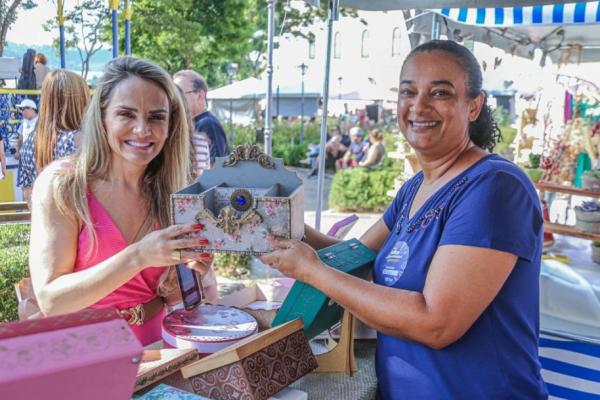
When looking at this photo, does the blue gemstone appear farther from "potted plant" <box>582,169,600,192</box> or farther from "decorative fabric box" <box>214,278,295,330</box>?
"potted plant" <box>582,169,600,192</box>

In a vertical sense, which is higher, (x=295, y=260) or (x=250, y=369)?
(x=295, y=260)

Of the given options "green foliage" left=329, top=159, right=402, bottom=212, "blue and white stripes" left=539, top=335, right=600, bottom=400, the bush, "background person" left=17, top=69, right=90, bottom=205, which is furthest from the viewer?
the bush

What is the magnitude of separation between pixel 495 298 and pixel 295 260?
0.50 m

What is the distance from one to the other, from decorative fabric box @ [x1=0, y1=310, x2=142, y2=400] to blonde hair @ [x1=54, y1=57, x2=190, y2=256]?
0.96 metres

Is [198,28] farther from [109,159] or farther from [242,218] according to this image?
[242,218]

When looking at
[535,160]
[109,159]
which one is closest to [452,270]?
[109,159]

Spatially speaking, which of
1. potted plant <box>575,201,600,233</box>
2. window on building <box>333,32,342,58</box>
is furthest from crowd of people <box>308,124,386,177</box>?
window on building <box>333,32,342,58</box>

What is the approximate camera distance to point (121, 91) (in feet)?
5.40

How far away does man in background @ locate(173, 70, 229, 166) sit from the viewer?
5.36 m

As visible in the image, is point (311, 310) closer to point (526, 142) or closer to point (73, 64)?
point (73, 64)

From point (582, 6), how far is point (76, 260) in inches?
142

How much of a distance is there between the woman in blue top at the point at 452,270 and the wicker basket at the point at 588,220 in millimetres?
2844

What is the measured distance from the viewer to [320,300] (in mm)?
1456

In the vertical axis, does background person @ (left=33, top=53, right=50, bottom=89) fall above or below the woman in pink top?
above
